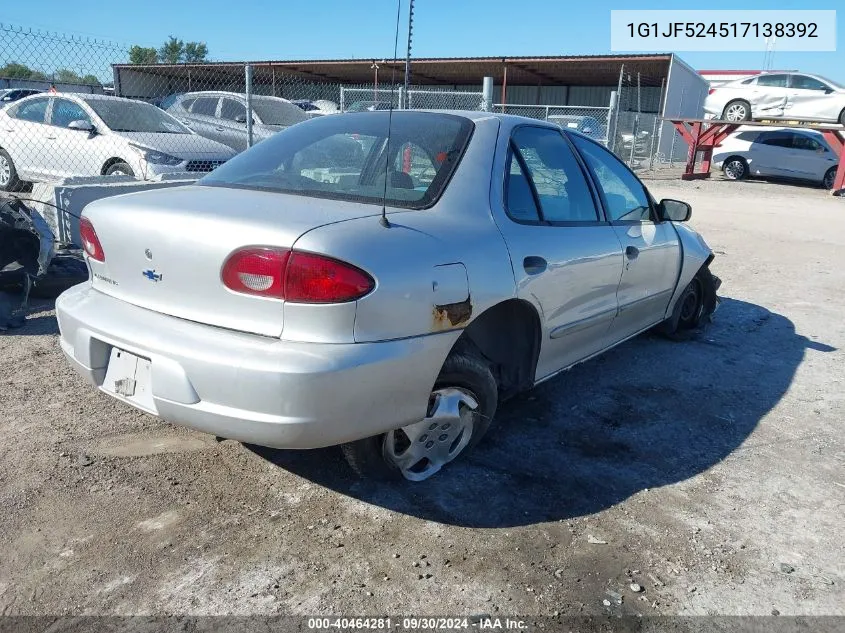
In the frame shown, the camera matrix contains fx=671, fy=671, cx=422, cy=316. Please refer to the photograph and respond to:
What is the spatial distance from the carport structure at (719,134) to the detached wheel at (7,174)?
682 inches

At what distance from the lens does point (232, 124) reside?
40.2ft

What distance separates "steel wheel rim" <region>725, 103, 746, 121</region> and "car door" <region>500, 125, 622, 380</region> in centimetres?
1975

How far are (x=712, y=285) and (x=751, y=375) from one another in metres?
1.02

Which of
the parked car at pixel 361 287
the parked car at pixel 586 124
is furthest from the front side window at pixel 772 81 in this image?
the parked car at pixel 361 287

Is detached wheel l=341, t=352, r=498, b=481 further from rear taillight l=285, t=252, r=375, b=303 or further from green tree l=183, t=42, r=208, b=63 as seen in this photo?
green tree l=183, t=42, r=208, b=63

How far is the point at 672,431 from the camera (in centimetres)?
364

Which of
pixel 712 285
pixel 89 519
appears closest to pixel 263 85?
pixel 712 285

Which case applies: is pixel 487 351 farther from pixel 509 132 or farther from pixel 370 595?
pixel 370 595

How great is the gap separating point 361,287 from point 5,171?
973 cm

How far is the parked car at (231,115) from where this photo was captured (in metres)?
11.7

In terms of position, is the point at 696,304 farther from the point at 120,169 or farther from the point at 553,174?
the point at 120,169

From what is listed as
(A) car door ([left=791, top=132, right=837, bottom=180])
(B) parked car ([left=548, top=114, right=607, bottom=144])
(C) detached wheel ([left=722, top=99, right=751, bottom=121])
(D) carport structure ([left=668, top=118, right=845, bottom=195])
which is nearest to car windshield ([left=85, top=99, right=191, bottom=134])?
(B) parked car ([left=548, top=114, right=607, bottom=144])

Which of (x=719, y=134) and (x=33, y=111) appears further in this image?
(x=719, y=134)

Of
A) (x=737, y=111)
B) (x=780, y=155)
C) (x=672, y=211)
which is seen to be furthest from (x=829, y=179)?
(x=672, y=211)
